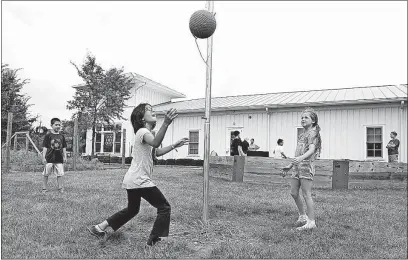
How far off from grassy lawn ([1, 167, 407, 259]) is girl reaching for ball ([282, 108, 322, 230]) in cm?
23

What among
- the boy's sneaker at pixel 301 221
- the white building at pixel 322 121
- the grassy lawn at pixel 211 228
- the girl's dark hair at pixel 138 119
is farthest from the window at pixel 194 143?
the girl's dark hair at pixel 138 119

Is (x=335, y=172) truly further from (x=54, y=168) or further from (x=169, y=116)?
(x=169, y=116)

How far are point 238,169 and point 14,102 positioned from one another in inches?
738

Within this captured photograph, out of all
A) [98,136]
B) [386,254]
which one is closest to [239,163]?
[386,254]

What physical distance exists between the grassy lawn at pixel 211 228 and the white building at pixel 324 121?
365 inches

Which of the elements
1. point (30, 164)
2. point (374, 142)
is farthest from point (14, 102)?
point (374, 142)

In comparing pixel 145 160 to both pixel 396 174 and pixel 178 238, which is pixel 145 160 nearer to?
pixel 178 238

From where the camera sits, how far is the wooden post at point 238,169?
10609mm

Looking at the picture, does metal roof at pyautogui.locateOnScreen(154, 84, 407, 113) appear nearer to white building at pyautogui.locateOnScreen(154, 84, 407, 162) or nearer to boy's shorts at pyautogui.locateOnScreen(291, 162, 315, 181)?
white building at pyautogui.locateOnScreen(154, 84, 407, 162)

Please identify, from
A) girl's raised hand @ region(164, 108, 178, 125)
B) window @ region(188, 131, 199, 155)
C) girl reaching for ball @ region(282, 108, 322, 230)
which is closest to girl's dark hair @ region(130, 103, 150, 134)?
girl's raised hand @ region(164, 108, 178, 125)

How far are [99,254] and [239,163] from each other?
7.29 metres

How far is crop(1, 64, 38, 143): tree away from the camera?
22.3 metres

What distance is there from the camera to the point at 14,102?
23781 millimetres

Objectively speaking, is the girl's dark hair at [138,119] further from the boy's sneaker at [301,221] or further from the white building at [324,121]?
the white building at [324,121]
